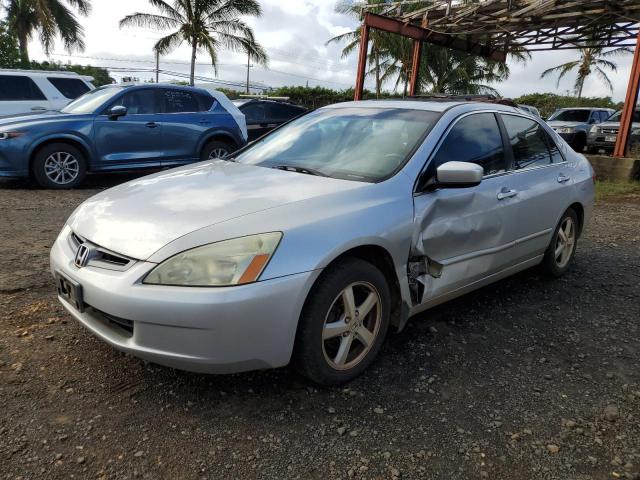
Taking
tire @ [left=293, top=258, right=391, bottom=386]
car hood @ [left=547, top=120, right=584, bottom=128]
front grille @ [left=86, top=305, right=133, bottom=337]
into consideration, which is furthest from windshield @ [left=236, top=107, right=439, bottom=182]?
car hood @ [left=547, top=120, right=584, bottom=128]

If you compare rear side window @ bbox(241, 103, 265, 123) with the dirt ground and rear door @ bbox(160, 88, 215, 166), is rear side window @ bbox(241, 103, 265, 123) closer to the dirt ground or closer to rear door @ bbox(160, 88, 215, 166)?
A: rear door @ bbox(160, 88, 215, 166)

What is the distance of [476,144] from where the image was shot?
3.52 m

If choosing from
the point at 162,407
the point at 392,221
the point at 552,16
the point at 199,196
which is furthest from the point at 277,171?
the point at 552,16

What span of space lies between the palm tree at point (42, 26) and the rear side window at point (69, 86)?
15532 mm

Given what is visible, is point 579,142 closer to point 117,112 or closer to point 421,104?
point 117,112

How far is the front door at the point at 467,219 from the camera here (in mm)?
3031

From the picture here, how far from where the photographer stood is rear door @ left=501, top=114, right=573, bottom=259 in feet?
12.5

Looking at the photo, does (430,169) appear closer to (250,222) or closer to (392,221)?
(392,221)

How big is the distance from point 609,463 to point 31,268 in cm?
409

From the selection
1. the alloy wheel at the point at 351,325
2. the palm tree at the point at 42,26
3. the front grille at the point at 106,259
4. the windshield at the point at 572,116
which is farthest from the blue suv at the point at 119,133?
the palm tree at the point at 42,26

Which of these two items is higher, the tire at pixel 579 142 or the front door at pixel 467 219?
the tire at pixel 579 142

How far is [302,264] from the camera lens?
235 cm

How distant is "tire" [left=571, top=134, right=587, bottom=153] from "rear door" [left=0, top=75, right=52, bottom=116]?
14418 millimetres

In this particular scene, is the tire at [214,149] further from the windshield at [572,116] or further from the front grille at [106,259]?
the windshield at [572,116]
